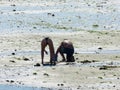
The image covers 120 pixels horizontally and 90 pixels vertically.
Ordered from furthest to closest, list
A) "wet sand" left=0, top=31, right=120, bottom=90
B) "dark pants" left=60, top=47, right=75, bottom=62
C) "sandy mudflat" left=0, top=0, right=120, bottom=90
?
"dark pants" left=60, top=47, right=75, bottom=62
"sandy mudflat" left=0, top=0, right=120, bottom=90
"wet sand" left=0, top=31, right=120, bottom=90

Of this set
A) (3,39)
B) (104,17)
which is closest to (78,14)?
(104,17)

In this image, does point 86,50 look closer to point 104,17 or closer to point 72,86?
point 72,86

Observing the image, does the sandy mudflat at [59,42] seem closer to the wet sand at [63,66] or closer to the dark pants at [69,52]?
the wet sand at [63,66]

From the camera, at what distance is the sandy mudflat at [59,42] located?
22.4 m

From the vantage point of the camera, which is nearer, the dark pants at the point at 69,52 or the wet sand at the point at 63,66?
the wet sand at the point at 63,66

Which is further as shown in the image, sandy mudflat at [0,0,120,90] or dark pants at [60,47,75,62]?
dark pants at [60,47,75,62]

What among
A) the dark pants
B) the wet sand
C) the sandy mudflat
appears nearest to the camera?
the wet sand

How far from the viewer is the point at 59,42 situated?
32.0 metres

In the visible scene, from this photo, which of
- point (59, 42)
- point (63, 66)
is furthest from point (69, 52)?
point (59, 42)

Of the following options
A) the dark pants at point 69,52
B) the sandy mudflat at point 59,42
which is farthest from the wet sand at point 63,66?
the dark pants at point 69,52

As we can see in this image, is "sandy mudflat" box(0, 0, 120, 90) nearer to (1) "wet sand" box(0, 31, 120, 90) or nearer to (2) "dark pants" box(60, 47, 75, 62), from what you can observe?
(1) "wet sand" box(0, 31, 120, 90)

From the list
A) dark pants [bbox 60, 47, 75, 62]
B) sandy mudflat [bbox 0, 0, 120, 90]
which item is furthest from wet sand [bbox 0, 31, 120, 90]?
dark pants [bbox 60, 47, 75, 62]

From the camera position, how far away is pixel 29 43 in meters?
31.4

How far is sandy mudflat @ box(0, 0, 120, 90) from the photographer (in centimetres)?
2236
